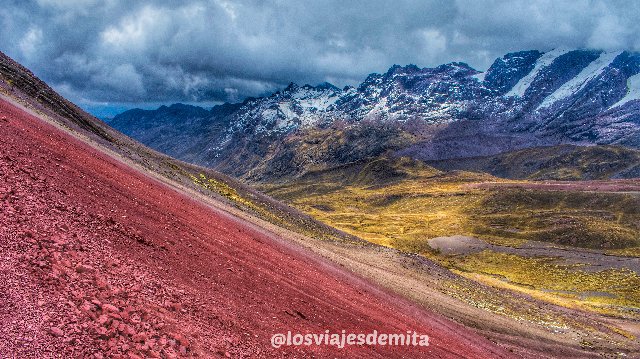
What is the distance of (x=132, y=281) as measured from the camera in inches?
549

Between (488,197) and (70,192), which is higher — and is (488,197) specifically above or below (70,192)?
above

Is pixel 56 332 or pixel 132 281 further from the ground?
pixel 132 281

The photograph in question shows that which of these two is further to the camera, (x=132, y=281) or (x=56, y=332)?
(x=132, y=281)

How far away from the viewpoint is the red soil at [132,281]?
1092cm

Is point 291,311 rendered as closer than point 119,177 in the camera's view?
Yes

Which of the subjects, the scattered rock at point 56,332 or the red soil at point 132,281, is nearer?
the scattered rock at point 56,332

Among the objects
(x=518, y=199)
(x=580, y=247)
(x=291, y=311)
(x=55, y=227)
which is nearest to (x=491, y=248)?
(x=580, y=247)

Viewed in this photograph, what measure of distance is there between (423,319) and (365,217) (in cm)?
15785

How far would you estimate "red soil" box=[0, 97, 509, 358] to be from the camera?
10922mm

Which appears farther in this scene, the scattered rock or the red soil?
the red soil

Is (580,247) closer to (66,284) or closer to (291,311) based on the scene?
(291,311)

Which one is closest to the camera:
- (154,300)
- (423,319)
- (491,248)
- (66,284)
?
(66,284)

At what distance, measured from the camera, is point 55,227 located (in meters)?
14.4

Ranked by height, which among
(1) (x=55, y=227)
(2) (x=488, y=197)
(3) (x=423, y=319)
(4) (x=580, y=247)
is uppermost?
(2) (x=488, y=197)
